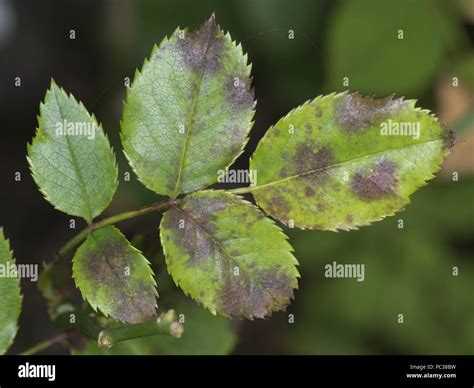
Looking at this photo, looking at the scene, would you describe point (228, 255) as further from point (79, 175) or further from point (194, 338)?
point (194, 338)

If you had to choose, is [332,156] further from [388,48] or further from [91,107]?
[388,48]

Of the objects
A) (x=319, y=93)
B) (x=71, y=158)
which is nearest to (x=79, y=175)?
(x=71, y=158)

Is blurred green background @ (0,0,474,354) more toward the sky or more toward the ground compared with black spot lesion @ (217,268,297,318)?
more toward the sky

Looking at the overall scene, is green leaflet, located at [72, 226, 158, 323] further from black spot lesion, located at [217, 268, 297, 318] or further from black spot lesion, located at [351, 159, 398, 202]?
black spot lesion, located at [351, 159, 398, 202]

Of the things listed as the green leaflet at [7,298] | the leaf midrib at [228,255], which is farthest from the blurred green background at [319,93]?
the leaf midrib at [228,255]

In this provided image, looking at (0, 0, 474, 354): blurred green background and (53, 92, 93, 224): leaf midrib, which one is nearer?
(53, 92, 93, 224): leaf midrib

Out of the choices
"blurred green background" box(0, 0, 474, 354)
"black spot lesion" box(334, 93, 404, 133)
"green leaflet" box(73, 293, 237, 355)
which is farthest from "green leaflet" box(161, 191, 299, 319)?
"blurred green background" box(0, 0, 474, 354)

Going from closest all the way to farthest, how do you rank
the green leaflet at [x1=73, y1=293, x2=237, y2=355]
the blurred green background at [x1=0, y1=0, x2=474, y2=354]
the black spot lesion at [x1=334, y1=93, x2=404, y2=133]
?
the black spot lesion at [x1=334, y1=93, x2=404, y2=133]
the green leaflet at [x1=73, y1=293, x2=237, y2=355]
the blurred green background at [x1=0, y1=0, x2=474, y2=354]
